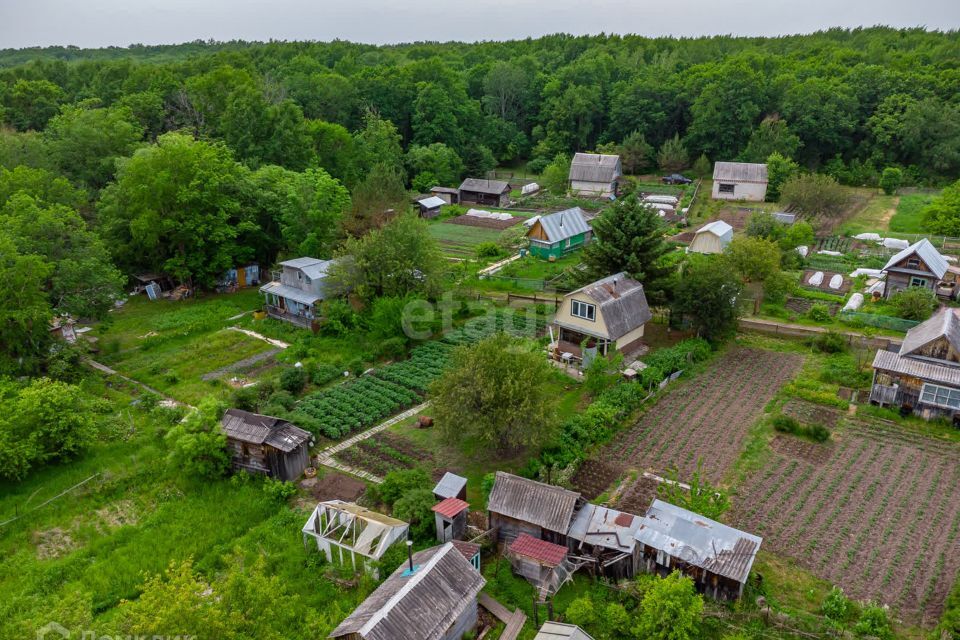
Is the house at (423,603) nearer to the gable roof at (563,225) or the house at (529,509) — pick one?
the house at (529,509)

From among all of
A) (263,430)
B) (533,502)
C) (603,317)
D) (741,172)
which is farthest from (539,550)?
(741,172)

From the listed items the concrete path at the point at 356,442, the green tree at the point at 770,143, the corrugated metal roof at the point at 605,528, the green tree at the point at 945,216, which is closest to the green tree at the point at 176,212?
the concrete path at the point at 356,442

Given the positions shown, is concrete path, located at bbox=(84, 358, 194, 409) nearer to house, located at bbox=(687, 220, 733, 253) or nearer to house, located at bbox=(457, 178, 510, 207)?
house, located at bbox=(687, 220, 733, 253)

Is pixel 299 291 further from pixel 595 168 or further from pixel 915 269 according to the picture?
pixel 595 168

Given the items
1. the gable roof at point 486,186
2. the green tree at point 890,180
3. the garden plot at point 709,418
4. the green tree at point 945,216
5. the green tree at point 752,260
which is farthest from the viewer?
the gable roof at point 486,186

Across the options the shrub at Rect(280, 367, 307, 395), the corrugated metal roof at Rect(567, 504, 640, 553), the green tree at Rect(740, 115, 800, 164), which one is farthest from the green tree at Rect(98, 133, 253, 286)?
the green tree at Rect(740, 115, 800, 164)

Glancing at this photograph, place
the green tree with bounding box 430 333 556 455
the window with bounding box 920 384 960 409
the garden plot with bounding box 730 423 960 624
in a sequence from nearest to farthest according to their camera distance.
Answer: the garden plot with bounding box 730 423 960 624, the green tree with bounding box 430 333 556 455, the window with bounding box 920 384 960 409
